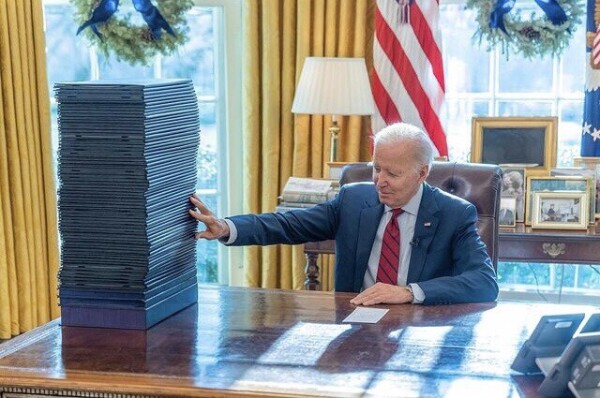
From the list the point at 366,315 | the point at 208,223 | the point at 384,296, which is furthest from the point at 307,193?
the point at 366,315

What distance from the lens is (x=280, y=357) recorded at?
85.3 inches

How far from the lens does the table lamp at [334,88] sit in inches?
171

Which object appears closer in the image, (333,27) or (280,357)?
(280,357)

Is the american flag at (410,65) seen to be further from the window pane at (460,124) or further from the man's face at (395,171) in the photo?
the man's face at (395,171)

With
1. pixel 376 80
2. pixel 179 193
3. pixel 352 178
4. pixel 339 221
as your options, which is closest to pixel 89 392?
pixel 179 193

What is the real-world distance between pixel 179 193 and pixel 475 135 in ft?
6.93

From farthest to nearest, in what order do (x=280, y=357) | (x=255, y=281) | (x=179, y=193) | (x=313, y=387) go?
Answer: (x=255, y=281) < (x=179, y=193) < (x=280, y=357) < (x=313, y=387)

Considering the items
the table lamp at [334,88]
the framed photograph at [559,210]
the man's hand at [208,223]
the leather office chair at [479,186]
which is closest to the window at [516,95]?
the table lamp at [334,88]

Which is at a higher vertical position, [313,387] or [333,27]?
[333,27]

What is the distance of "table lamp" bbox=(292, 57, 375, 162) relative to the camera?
4.36 meters

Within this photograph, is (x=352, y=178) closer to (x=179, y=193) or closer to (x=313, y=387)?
(x=179, y=193)

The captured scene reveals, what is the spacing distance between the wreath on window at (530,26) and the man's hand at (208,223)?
222cm

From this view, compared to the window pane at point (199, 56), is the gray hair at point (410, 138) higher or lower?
lower

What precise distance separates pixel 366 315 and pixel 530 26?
7.97 ft
